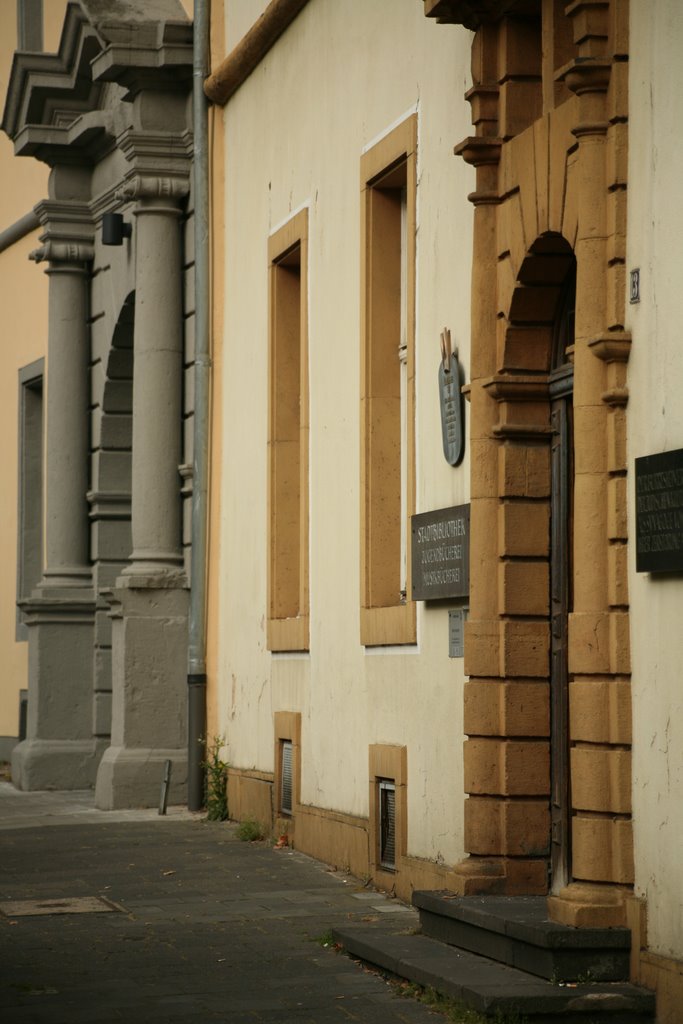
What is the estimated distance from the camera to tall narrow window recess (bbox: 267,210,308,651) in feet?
46.4

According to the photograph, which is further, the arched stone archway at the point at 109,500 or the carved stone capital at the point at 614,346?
the arched stone archway at the point at 109,500

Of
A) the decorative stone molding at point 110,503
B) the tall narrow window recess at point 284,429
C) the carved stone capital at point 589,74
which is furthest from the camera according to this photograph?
the decorative stone molding at point 110,503

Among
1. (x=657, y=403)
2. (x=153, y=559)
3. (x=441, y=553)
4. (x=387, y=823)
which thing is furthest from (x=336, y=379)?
(x=657, y=403)

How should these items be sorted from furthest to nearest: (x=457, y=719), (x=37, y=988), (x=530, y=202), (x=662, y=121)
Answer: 1. (x=457, y=719)
2. (x=530, y=202)
3. (x=37, y=988)
4. (x=662, y=121)

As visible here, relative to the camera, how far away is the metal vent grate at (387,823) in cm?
1123

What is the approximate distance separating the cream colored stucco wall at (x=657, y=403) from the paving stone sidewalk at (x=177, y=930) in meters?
1.11

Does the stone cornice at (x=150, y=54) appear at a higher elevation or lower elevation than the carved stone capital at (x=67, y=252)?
higher

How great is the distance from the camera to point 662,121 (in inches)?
304

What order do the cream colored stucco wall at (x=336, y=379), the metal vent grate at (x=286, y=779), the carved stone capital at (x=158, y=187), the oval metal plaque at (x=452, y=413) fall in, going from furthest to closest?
the carved stone capital at (x=158, y=187) < the metal vent grate at (x=286, y=779) < the cream colored stucco wall at (x=336, y=379) < the oval metal plaque at (x=452, y=413)

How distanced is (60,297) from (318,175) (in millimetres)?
6501

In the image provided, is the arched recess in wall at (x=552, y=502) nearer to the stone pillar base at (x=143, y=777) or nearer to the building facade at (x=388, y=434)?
the building facade at (x=388, y=434)

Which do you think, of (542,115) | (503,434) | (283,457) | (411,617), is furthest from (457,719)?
(283,457)

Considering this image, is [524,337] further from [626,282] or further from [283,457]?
[283,457]

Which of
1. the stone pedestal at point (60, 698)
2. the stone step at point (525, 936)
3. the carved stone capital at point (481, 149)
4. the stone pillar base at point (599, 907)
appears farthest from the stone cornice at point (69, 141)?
the stone pillar base at point (599, 907)
